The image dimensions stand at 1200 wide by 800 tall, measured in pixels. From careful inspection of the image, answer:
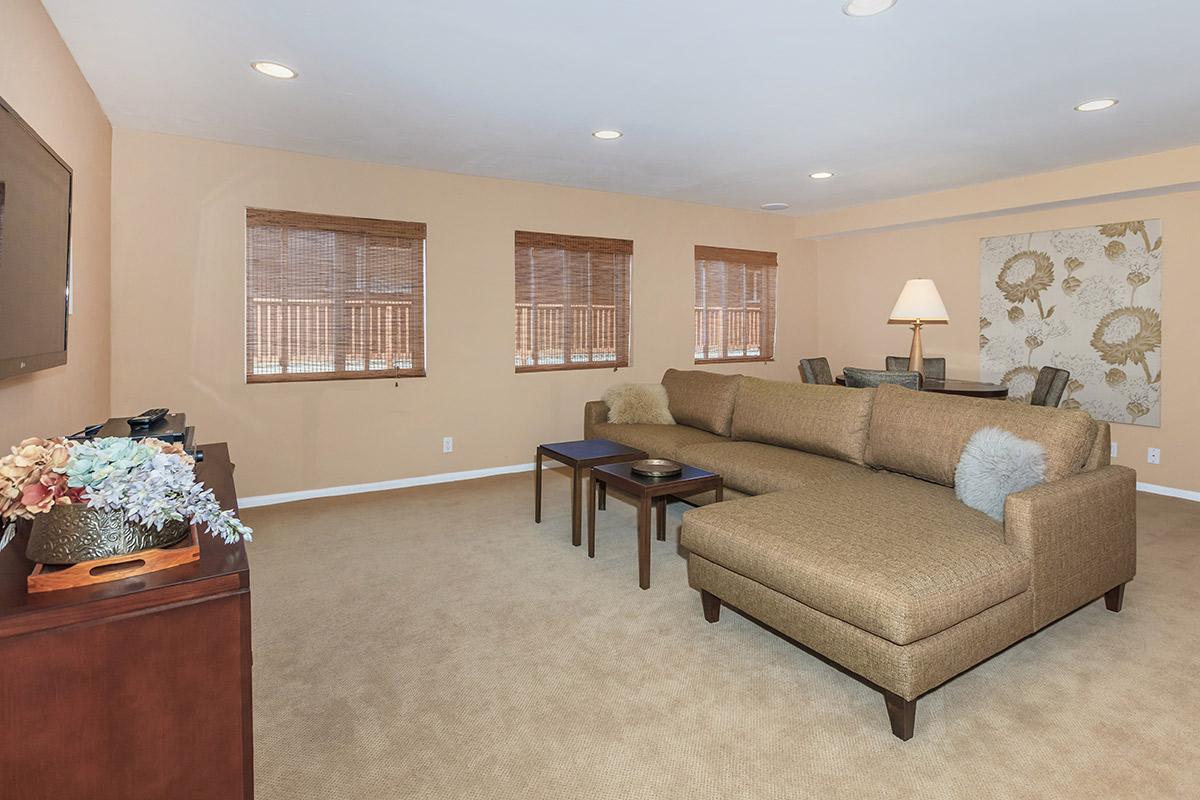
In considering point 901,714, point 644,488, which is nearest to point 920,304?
point 644,488

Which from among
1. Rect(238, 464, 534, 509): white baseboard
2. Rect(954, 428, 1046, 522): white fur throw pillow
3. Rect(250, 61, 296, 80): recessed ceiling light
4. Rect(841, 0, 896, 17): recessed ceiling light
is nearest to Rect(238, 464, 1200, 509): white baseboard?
Rect(238, 464, 534, 509): white baseboard

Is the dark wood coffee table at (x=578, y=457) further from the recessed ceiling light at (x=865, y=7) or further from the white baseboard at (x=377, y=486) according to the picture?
the recessed ceiling light at (x=865, y=7)

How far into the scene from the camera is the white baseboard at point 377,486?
4.68 meters

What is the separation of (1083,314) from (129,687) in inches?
253

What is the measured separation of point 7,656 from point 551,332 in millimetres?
4886

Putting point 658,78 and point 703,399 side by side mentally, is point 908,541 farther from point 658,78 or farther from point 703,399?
point 703,399

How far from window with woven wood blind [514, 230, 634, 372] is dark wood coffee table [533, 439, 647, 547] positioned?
1.69 meters

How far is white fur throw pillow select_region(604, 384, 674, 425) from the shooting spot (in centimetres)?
504

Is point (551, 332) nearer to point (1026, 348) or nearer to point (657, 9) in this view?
point (657, 9)

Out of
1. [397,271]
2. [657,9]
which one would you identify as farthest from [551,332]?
[657,9]

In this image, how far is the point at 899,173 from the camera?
525 cm

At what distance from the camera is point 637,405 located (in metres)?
5.05

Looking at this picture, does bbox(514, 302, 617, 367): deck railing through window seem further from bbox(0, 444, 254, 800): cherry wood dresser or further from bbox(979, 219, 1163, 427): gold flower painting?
bbox(0, 444, 254, 800): cherry wood dresser

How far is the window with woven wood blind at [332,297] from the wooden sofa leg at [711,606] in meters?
3.21
